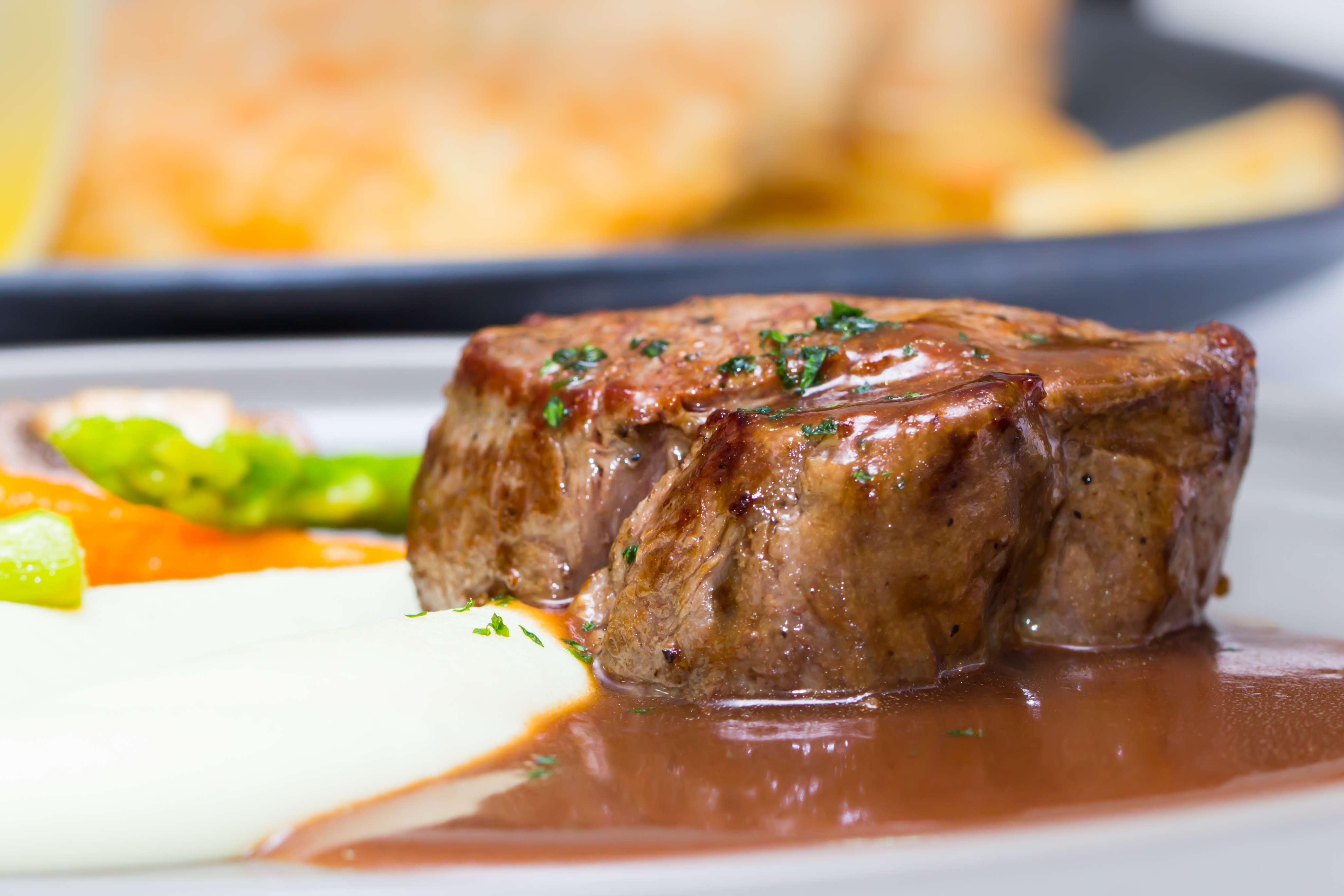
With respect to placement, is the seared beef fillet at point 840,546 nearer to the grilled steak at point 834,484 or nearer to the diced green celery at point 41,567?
the grilled steak at point 834,484

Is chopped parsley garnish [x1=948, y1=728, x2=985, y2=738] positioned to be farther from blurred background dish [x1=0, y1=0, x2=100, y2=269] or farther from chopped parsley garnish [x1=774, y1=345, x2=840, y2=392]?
blurred background dish [x1=0, y1=0, x2=100, y2=269]

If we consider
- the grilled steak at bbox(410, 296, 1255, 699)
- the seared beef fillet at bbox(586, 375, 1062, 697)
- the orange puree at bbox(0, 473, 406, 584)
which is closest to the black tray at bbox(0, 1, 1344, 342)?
the orange puree at bbox(0, 473, 406, 584)

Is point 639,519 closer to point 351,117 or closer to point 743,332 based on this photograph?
point 743,332

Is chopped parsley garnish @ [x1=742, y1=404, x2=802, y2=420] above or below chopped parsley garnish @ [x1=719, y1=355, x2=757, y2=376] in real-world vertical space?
below

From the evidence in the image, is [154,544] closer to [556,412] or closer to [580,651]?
[556,412]

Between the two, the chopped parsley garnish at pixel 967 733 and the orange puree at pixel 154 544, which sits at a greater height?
the chopped parsley garnish at pixel 967 733

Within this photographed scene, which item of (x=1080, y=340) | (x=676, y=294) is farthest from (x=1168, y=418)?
(x=676, y=294)

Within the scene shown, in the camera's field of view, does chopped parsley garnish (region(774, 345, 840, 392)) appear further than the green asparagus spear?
No

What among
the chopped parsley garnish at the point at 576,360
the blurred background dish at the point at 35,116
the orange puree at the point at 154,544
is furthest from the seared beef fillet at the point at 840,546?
the blurred background dish at the point at 35,116
